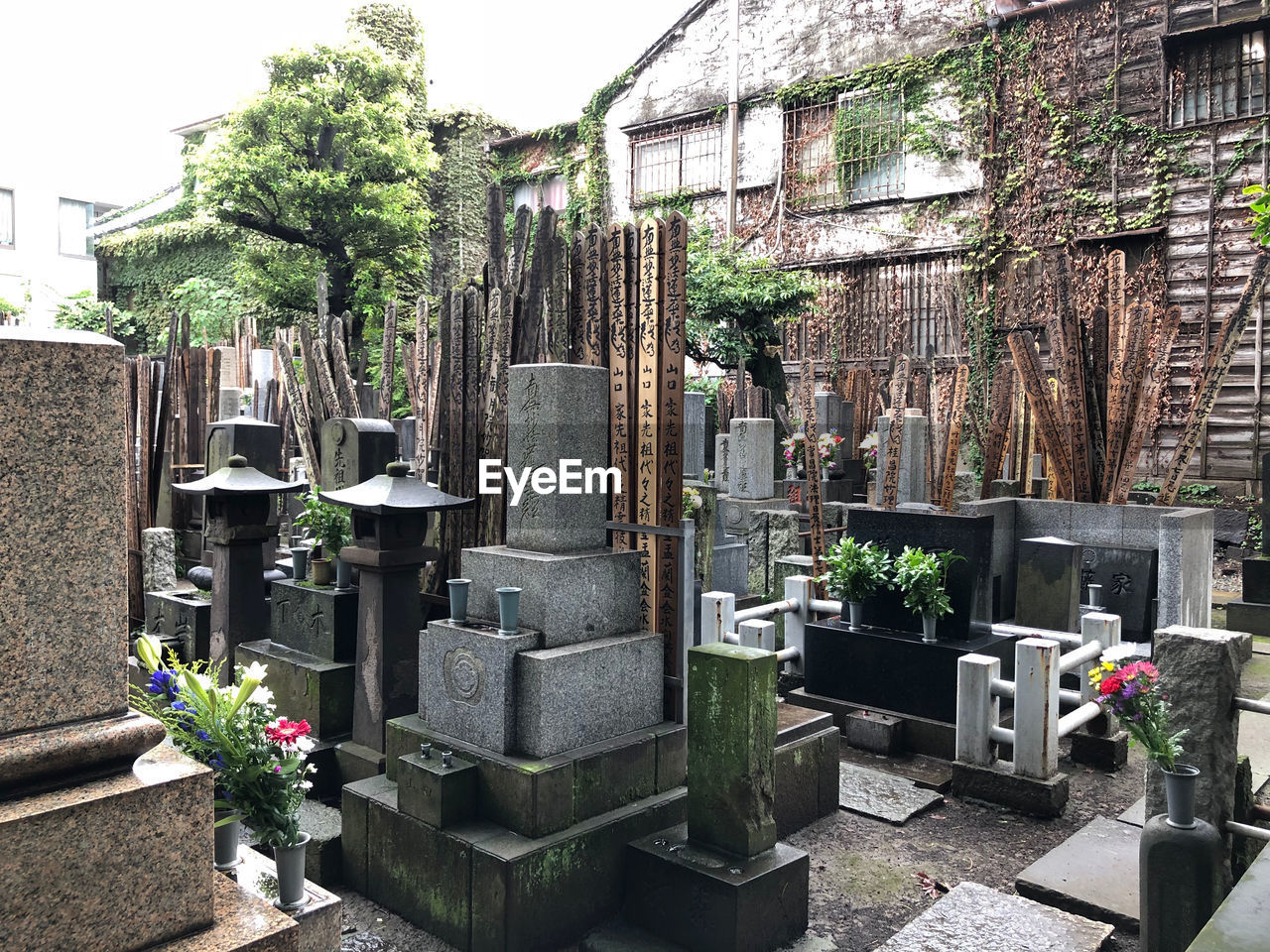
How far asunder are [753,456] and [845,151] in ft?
34.3

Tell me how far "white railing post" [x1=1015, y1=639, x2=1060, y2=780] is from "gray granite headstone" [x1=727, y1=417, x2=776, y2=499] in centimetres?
680

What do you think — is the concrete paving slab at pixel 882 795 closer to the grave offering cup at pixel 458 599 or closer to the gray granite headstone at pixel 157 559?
the grave offering cup at pixel 458 599

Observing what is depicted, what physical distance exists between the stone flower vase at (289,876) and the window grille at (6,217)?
31.8 meters

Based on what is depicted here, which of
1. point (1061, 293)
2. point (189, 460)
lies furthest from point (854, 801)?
point (189, 460)

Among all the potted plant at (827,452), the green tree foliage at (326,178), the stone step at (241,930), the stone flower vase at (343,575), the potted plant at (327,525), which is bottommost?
the stone step at (241,930)

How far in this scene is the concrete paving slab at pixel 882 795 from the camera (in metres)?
5.84

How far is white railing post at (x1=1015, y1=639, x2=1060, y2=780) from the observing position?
5.80m

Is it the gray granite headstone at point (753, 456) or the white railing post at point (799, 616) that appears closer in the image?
the white railing post at point (799, 616)

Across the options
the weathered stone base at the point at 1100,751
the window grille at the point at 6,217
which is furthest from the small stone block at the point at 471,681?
the window grille at the point at 6,217

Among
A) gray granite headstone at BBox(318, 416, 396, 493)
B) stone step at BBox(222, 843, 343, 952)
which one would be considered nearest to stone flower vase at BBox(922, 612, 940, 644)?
gray granite headstone at BBox(318, 416, 396, 493)

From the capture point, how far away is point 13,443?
2.32 m

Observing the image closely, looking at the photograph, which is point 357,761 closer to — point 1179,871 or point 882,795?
point 882,795

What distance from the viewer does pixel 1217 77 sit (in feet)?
51.9

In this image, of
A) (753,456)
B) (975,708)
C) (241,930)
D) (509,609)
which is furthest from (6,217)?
(241,930)
